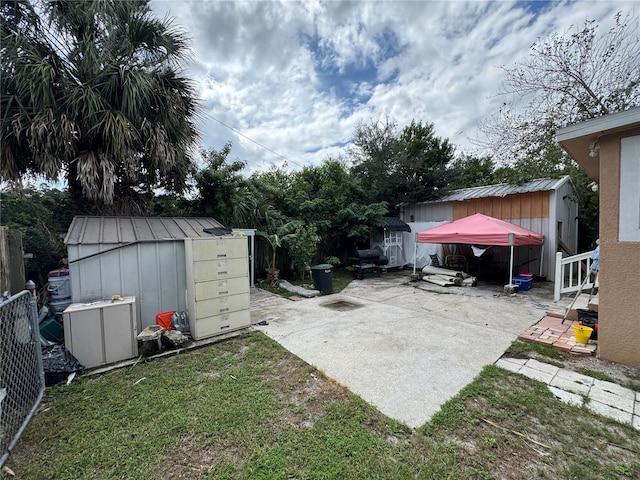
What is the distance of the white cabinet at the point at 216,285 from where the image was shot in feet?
14.5

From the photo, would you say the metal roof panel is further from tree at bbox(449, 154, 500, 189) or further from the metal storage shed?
the metal storage shed

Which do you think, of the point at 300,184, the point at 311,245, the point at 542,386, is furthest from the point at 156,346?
the point at 300,184

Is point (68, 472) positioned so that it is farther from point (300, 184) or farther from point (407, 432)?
point (300, 184)

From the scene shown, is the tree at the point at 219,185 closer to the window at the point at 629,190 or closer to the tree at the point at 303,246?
the tree at the point at 303,246

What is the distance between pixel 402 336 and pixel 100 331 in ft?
15.1

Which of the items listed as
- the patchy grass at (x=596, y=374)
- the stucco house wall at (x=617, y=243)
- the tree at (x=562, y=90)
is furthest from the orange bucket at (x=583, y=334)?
the tree at (x=562, y=90)

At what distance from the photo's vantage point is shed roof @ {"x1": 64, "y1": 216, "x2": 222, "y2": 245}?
14.1 ft

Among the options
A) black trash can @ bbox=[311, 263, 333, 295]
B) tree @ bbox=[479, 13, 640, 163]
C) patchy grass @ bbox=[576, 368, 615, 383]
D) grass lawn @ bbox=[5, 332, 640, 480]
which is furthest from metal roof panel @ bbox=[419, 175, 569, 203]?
grass lawn @ bbox=[5, 332, 640, 480]

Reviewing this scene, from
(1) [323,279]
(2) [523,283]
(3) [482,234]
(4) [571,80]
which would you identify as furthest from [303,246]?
(4) [571,80]

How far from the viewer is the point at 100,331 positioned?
3.60 m

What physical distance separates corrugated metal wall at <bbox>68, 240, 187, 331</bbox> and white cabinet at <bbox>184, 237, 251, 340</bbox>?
0.37m

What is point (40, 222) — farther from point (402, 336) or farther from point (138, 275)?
point (402, 336)

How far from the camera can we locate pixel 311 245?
9.13 m

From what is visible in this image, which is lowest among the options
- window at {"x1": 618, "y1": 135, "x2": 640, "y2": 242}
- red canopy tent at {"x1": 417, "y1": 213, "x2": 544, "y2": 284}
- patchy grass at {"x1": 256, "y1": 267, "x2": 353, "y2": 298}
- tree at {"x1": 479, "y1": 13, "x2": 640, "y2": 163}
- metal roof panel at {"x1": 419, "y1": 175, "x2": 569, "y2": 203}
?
patchy grass at {"x1": 256, "y1": 267, "x2": 353, "y2": 298}
